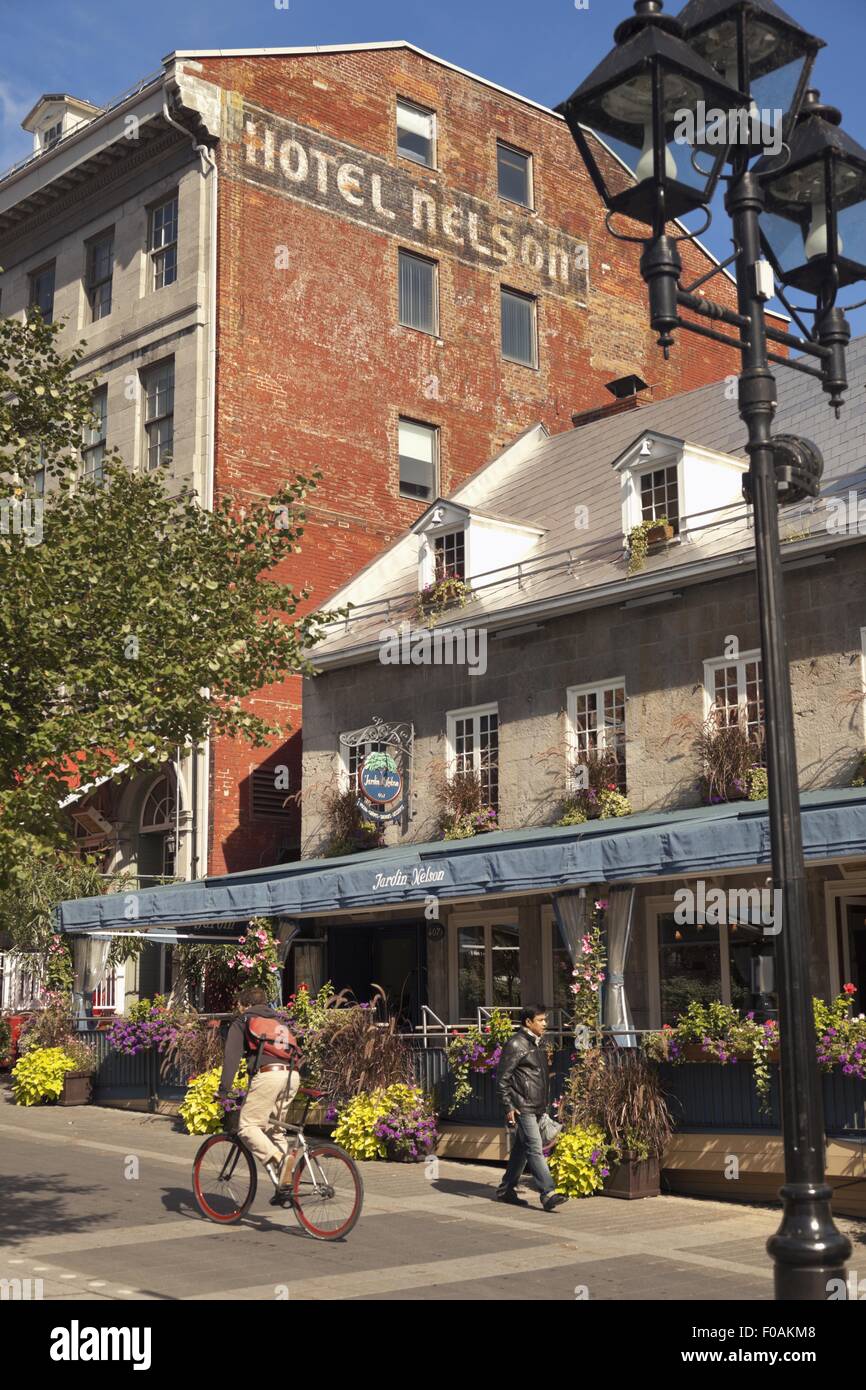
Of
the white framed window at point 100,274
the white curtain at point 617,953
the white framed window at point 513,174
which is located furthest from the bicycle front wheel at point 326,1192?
the white framed window at point 513,174

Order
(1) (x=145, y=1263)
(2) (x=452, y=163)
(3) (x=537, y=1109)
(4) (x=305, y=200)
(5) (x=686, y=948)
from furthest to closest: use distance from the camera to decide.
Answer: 1. (2) (x=452, y=163)
2. (4) (x=305, y=200)
3. (5) (x=686, y=948)
4. (3) (x=537, y=1109)
5. (1) (x=145, y=1263)

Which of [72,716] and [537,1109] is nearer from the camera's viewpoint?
[72,716]

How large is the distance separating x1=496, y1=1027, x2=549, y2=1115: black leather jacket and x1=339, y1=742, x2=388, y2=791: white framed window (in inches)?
396

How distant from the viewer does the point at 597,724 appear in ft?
69.9

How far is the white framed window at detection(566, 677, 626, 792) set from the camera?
68.9 feet

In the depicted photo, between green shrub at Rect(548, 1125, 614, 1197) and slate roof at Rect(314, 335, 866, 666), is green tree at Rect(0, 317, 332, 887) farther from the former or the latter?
slate roof at Rect(314, 335, 866, 666)

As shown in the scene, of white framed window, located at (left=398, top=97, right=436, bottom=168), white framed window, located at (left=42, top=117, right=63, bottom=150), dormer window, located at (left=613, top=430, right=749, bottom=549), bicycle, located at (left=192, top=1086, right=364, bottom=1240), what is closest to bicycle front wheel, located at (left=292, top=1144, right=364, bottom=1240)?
bicycle, located at (left=192, top=1086, right=364, bottom=1240)

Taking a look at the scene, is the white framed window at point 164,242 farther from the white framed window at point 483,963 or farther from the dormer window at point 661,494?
the white framed window at point 483,963

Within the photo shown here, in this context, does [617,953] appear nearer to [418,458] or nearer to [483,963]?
[483,963]

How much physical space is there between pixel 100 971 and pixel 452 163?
62.3 ft

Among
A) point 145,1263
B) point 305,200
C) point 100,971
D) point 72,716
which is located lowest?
point 145,1263
